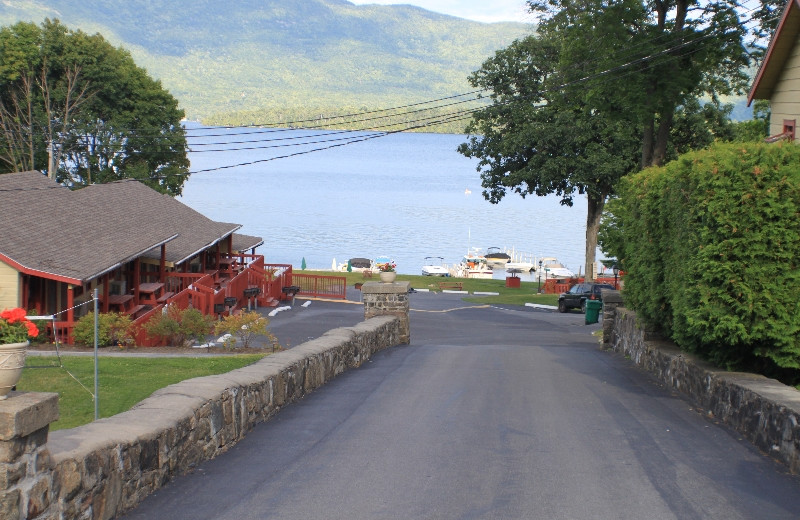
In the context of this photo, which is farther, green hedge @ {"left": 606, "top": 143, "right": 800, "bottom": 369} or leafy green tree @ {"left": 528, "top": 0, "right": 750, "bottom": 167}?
leafy green tree @ {"left": 528, "top": 0, "right": 750, "bottom": 167}

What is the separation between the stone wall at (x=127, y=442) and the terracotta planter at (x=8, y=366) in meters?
0.08

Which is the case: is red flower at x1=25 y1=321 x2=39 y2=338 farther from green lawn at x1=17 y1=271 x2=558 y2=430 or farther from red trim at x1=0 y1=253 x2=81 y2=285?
red trim at x1=0 y1=253 x2=81 y2=285

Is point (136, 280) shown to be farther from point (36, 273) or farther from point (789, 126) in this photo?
point (789, 126)

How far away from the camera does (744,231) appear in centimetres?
1132

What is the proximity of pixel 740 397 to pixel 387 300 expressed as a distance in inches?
441

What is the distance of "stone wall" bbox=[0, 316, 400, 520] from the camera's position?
551cm

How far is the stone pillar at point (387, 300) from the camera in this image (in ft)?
67.4

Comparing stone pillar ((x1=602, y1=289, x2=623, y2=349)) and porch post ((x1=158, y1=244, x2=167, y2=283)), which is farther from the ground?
porch post ((x1=158, y1=244, x2=167, y2=283))

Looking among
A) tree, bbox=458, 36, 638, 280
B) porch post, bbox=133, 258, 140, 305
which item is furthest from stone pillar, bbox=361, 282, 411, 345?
tree, bbox=458, 36, 638, 280

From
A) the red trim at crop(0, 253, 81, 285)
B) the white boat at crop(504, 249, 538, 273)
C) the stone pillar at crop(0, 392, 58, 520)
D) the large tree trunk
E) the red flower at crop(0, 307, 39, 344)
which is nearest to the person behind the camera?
the stone pillar at crop(0, 392, 58, 520)

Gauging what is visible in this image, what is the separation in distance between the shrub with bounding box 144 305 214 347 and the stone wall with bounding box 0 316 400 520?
13.4 m

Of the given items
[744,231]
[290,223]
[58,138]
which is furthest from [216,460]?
[290,223]

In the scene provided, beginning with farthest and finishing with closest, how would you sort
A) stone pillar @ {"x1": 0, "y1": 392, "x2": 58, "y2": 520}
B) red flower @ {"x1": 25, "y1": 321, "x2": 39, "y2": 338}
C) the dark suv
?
1. the dark suv
2. red flower @ {"x1": 25, "y1": 321, "x2": 39, "y2": 338}
3. stone pillar @ {"x1": 0, "y1": 392, "x2": 58, "y2": 520}

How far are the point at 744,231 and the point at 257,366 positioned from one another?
6275 millimetres
